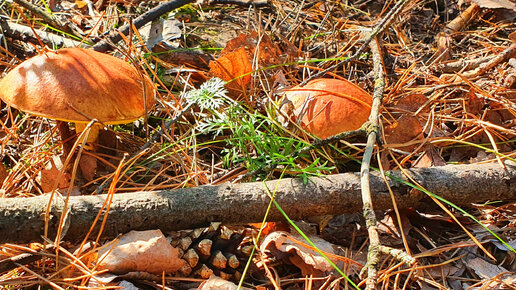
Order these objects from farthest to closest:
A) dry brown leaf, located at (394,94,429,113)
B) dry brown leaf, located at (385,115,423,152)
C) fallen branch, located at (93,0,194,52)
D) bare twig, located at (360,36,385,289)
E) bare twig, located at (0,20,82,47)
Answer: bare twig, located at (0,20,82,47) < fallen branch, located at (93,0,194,52) < dry brown leaf, located at (394,94,429,113) < dry brown leaf, located at (385,115,423,152) < bare twig, located at (360,36,385,289)

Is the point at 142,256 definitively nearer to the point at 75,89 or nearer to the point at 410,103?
the point at 75,89

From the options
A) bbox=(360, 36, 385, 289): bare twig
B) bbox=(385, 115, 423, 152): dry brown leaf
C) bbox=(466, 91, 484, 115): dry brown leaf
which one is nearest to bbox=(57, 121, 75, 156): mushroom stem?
bbox=(360, 36, 385, 289): bare twig

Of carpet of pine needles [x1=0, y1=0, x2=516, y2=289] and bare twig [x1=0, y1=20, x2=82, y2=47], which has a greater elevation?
bare twig [x1=0, y1=20, x2=82, y2=47]

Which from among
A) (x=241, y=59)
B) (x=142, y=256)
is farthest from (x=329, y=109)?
(x=142, y=256)

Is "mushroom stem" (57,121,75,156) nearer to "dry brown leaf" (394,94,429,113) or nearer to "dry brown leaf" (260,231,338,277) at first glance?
"dry brown leaf" (260,231,338,277)

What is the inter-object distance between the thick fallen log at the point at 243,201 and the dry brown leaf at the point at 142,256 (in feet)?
0.26

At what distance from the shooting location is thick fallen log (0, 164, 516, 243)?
1.66 metres

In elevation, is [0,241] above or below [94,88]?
below

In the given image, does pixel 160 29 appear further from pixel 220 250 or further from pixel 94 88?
pixel 220 250

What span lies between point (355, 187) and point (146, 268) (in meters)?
0.88

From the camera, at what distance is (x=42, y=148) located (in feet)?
7.70

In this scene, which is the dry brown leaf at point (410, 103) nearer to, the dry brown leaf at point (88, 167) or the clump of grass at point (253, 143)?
the clump of grass at point (253, 143)

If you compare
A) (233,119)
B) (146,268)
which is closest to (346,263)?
(146,268)

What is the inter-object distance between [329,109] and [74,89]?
3.76 feet
